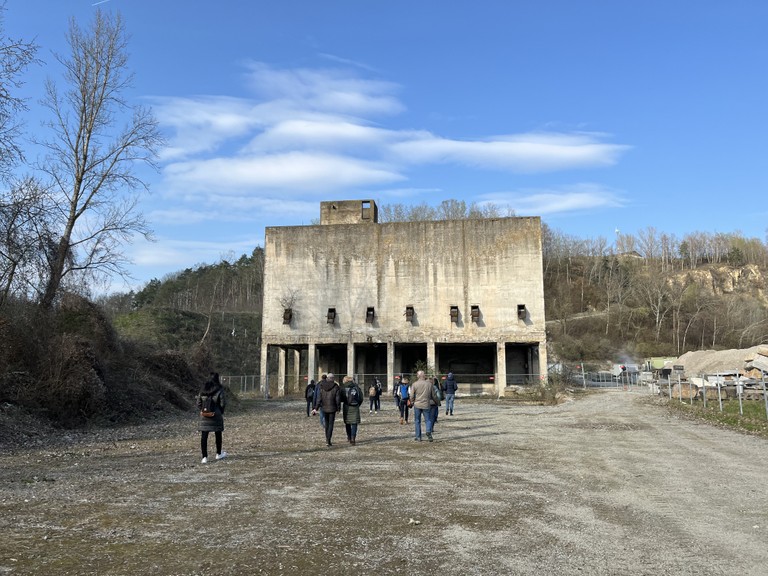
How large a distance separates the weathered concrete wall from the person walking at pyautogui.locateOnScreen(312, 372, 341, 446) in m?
28.7

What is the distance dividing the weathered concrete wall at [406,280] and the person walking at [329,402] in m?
28.7

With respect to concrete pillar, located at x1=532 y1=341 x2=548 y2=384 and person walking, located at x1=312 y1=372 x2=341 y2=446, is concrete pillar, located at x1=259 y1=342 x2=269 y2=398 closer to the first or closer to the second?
concrete pillar, located at x1=532 y1=341 x2=548 y2=384

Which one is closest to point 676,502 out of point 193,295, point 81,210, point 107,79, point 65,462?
point 65,462

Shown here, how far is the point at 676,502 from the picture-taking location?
25.3 feet

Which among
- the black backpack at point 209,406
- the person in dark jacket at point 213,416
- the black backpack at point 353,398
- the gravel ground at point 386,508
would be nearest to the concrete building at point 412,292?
the black backpack at point 353,398

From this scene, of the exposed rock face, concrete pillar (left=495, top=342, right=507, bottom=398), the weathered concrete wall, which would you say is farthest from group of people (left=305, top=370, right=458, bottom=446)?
the exposed rock face

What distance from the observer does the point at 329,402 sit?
44.6 ft

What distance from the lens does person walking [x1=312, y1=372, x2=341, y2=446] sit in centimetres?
1345

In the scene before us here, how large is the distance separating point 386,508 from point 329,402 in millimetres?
6503

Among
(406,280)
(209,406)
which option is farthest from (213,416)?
(406,280)

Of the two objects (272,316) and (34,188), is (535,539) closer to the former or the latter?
(34,188)

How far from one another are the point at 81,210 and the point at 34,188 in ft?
23.6

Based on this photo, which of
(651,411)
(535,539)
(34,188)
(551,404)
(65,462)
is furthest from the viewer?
(551,404)

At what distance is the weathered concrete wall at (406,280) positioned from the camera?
41719 millimetres
